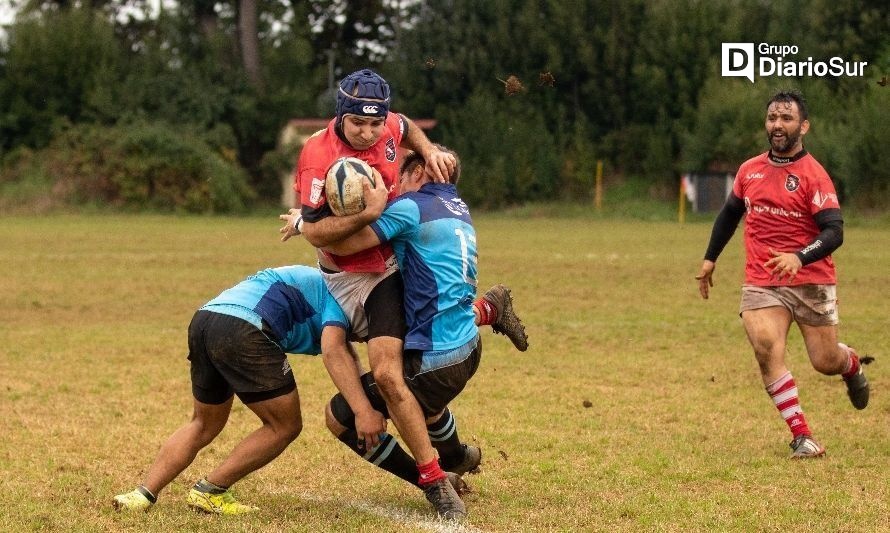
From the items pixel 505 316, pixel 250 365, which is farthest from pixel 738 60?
pixel 250 365

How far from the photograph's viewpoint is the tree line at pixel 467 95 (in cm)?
4675

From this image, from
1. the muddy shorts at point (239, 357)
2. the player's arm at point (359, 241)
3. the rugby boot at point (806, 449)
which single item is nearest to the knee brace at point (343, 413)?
the muddy shorts at point (239, 357)

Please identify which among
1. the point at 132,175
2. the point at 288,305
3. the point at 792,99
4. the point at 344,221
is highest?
the point at 792,99

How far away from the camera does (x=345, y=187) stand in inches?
231

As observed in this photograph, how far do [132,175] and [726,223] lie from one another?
39919 mm

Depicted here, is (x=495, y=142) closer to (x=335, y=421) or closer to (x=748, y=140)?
(x=748, y=140)

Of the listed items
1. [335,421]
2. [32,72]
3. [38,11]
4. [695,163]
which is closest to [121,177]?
[32,72]

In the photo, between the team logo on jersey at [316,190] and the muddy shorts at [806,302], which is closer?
the team logo on jersey at [316,190]

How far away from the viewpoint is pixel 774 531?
6.02 metres

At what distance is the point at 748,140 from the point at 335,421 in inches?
1616

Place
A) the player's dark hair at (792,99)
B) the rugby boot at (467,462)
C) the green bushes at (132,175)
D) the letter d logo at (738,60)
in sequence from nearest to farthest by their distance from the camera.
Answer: the rugby boot at (467,462) < the player's dark hair at (792,99) < the green bushes at (132,175) < the letter d logo at (738,60)

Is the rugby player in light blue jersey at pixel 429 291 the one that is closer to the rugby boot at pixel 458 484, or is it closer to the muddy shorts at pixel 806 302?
the rugby boot at pixel 458 484

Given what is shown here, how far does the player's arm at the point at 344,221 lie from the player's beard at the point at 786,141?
3361mm

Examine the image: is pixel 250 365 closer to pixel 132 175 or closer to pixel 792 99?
pixel 792 99
